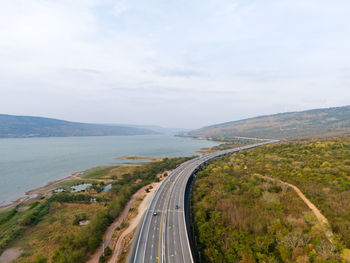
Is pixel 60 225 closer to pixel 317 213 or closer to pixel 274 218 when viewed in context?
pixel 274 218

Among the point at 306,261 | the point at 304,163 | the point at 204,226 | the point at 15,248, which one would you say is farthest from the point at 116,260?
the point at 304,163

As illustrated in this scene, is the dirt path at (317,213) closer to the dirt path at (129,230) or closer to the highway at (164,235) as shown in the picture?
the highway at (164,235)

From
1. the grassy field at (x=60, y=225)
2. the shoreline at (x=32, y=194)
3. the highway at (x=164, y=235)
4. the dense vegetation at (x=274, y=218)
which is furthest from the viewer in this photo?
the shoreline at (x=32, y=194)

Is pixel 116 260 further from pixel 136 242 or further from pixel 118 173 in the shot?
pixel 118 173

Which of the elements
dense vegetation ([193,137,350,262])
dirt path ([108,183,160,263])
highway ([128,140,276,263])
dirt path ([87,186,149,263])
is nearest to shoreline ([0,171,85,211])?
dirt path ([87,186,149,263])

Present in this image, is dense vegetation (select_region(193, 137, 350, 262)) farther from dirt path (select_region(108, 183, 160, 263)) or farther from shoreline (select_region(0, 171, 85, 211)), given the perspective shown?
shoreline (select_region(0, 171, 85, 211))

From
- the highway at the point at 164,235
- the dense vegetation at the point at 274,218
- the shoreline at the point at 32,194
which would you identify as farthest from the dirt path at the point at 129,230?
the shoreline at the point at 32,194

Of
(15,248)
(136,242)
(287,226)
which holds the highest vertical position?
(287,226)
